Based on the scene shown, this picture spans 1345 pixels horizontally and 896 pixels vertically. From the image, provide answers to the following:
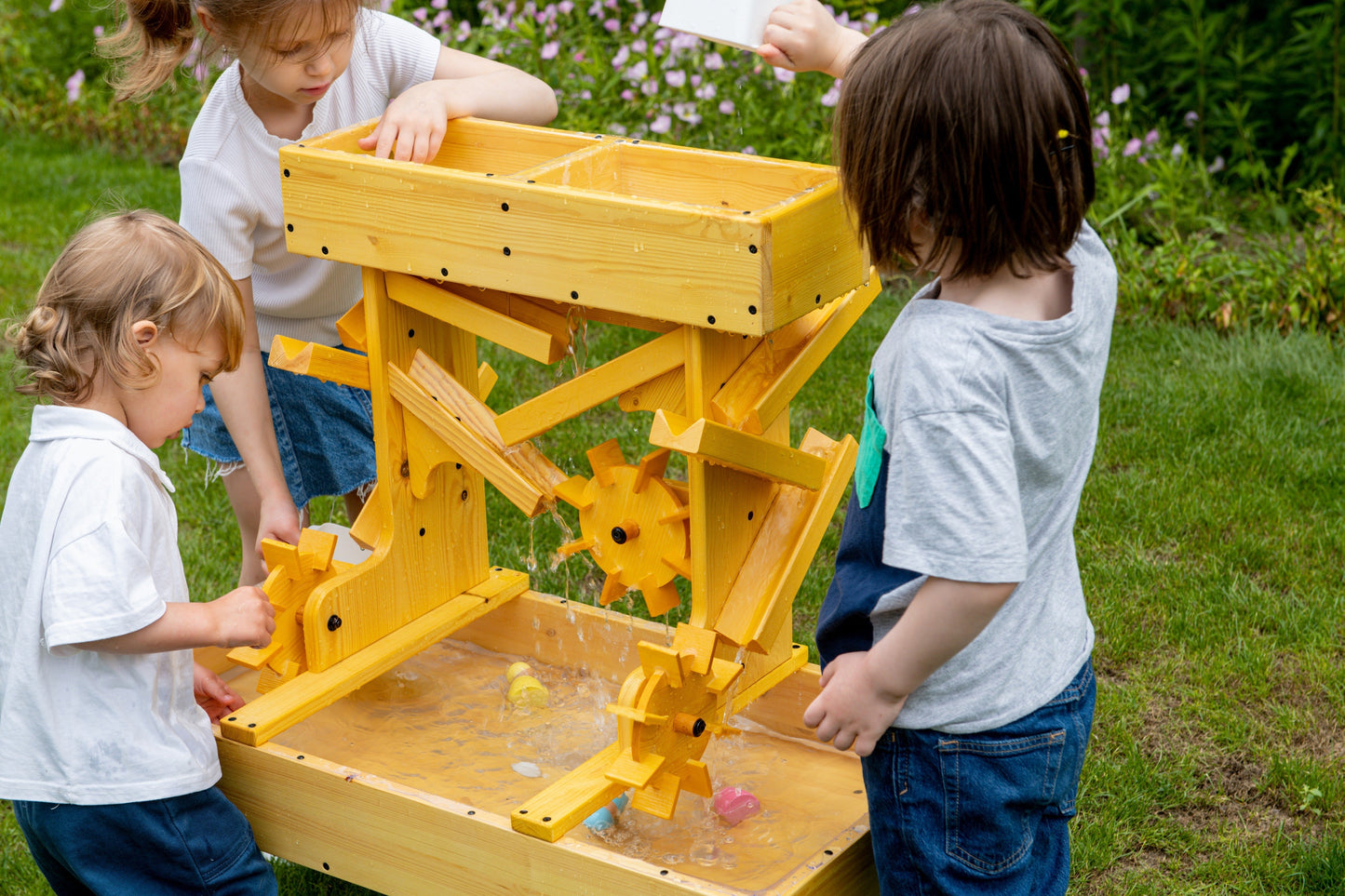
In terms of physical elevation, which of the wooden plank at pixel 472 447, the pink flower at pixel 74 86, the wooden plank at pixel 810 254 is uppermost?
the wooden plank at pixel 810 254

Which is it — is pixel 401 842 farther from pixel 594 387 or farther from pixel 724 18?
pixel 724 18

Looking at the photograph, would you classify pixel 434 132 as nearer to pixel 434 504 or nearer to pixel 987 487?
pixel 434 504

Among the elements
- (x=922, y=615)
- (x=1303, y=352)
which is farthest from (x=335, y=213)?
(x=1303, y=352)

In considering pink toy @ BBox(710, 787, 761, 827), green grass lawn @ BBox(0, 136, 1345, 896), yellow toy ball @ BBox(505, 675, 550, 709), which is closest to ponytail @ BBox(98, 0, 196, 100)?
green grass lawn @ BBox(0, 136, 1345, 896)

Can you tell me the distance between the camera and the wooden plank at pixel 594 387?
6.43ft

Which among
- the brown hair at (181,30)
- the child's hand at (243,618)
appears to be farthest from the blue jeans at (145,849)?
the brown hair at (181,30)

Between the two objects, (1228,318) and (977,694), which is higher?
(977,694)

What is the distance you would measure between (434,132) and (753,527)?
2.76ft

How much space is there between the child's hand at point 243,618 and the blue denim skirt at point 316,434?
61cm

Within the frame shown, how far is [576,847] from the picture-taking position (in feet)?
6.33

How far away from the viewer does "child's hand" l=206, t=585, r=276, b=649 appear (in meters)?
1.97

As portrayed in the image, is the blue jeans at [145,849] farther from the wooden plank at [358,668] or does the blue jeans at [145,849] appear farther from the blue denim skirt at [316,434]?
the blue denim skirt at [316,434]

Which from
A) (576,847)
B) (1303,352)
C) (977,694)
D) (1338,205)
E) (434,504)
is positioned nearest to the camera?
(977,694)

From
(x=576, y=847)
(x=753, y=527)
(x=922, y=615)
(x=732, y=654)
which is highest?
(x=922, y=615)
